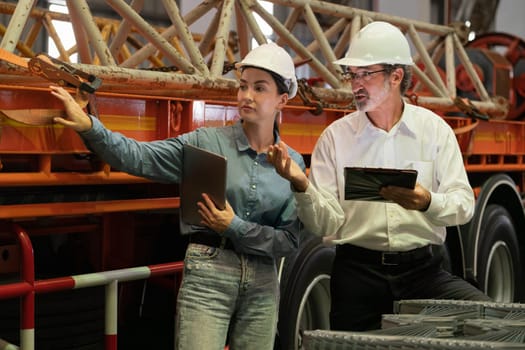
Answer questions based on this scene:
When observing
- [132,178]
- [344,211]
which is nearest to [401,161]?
[344,211]

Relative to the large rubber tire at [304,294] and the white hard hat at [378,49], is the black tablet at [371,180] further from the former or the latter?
the large rubber tire at [304,294]

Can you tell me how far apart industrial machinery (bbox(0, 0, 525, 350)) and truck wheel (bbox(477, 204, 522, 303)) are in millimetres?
14

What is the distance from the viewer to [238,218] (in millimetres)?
2926

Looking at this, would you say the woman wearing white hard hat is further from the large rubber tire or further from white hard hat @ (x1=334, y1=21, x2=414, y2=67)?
the large rubber tire

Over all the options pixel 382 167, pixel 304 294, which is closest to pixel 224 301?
pixel 382 167

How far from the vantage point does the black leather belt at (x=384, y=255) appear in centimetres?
333

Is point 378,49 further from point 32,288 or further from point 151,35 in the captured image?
point 32,288

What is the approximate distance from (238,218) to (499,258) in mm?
3795

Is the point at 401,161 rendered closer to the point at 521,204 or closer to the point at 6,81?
the point at 6,81

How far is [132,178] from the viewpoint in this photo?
342cm

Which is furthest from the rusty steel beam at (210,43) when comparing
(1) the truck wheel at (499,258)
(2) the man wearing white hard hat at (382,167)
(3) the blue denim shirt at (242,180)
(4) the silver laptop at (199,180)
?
(2) the man wearing white hard hat at (382,167)

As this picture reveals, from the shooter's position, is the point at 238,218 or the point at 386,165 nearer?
the point at 238,218

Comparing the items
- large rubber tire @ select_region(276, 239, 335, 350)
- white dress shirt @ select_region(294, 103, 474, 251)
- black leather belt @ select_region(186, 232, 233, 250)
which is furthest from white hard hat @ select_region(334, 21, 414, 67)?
large rubber tire @ select_region(276, 239, 335, 350)

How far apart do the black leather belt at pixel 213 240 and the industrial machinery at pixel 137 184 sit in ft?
1.68
